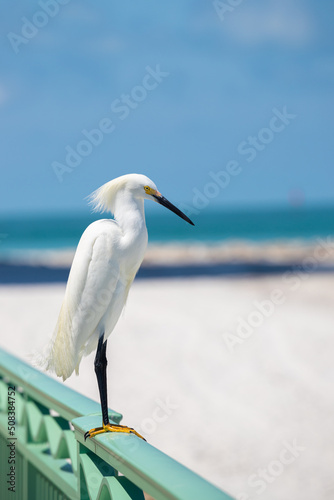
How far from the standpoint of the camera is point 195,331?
9.44m

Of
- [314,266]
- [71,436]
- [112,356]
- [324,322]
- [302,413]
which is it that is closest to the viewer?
[71,436]

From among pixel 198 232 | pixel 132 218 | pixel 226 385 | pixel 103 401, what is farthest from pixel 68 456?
pixel 198 232

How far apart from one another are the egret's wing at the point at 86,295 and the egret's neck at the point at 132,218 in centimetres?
6

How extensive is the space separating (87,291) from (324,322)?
9.12m

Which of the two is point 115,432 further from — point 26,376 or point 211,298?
point 211,298

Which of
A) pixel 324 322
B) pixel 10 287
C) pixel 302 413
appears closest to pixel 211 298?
pixel 324 322

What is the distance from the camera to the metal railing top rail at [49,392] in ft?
5.99

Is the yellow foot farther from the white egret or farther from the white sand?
the white sand

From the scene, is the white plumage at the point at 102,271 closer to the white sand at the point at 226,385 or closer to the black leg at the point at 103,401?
the black leg at the point at 103,401

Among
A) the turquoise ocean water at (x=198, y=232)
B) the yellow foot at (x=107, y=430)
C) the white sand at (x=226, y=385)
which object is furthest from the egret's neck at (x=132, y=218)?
the turquoise ocean water at (x=198, y=232)

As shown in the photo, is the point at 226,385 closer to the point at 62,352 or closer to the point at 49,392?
the point at 49,392

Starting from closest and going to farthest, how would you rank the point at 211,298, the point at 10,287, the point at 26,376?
the point at 26,376 < the point at 211,298 < the point at 10,287

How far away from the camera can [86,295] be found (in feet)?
5.67

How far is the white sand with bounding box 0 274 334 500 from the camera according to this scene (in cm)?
430
